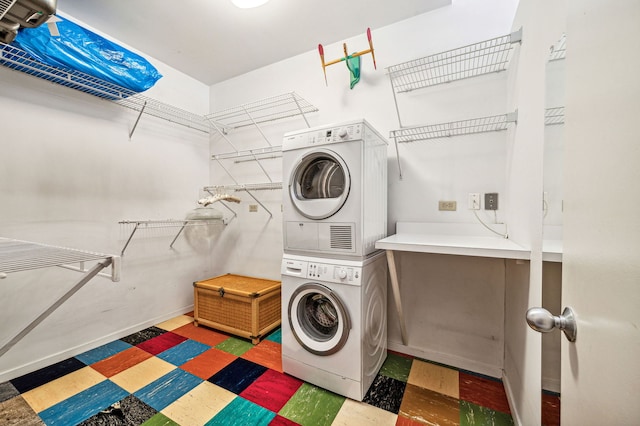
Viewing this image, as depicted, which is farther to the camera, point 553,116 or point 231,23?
point 231,23

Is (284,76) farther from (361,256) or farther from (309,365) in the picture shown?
(309,365)

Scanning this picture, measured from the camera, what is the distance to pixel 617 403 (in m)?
0.36

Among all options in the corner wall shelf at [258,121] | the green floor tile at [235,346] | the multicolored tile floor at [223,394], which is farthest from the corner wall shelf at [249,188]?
the multicolored tile floor at [223,394]

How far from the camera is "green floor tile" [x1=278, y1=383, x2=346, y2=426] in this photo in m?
1.47

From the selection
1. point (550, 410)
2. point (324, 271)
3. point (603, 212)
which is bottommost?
point (550, 410)

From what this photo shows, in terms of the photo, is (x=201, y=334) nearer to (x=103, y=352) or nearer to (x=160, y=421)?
(x=103, y=352)

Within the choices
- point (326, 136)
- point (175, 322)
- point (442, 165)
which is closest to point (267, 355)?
point (175, 322)

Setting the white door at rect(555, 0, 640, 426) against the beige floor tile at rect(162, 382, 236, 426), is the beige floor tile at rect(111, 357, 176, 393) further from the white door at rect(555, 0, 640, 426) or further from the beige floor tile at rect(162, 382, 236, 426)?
the white door at rect(555, 0, 640, 426)

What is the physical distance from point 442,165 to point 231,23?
2.14 meters

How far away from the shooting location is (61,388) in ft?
5.57

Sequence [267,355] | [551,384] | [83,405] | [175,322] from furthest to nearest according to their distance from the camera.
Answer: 1. [175,322]
2. [267,355]
3. [83,405]
4. [551,384]

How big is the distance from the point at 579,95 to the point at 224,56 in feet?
9.90

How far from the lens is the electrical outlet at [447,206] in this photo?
200 centimetres

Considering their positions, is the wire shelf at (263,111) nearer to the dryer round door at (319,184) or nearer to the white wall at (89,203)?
the white wall at (89,203)
